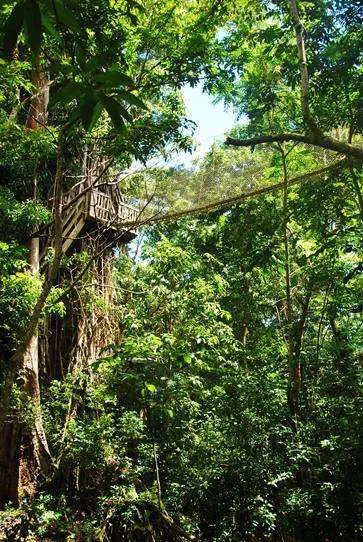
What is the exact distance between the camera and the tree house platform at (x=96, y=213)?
772cm

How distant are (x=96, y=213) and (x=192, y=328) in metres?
3.51

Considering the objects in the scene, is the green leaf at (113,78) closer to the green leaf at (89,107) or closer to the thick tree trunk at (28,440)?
the green leaf at (89,107)

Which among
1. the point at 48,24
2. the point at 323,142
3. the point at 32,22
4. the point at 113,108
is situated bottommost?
the point at 113,108

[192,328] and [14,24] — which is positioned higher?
[192,328]

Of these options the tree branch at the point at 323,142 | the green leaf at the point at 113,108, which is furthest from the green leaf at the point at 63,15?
the tree branch at the point at 323,142

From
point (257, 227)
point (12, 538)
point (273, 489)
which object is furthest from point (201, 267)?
point (12, 538)

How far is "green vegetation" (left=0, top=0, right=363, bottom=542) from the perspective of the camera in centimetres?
397

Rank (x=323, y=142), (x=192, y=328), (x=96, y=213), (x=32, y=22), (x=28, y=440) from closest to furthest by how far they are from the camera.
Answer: (x=32, y=22)
(x=323, y=142)
(x=192, y=328)
(x=28, y=440)
(x=96, y=213)

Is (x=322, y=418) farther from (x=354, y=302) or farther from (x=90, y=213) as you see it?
(x=90, y=213)

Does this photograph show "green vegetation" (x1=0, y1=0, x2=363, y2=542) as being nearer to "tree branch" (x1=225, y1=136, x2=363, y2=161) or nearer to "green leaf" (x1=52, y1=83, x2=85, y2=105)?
"tree branch" (x1=225, y1=136, x2=363, y2=161)

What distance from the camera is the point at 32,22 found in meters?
0.85

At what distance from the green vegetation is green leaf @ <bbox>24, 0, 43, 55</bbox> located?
5.59 feet

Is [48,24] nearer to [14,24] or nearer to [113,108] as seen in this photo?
[14,24]

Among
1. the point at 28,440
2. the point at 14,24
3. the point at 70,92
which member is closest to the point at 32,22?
the point at 14,24
